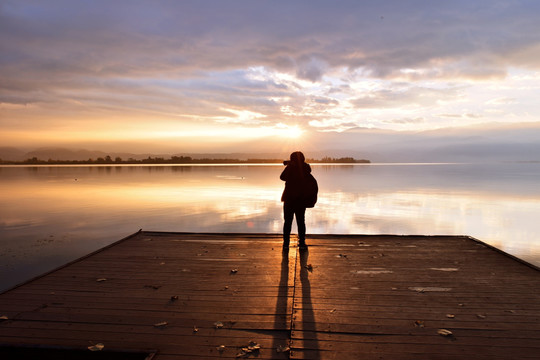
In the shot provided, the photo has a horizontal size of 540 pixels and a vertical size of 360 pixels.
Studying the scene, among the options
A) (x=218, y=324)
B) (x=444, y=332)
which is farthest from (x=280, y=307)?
(x=444, y=332)

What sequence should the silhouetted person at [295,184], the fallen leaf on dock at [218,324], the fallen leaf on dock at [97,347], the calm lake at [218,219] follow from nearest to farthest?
the fallen leaf on dock at [97,347] → the fallen leaf on dock at [218,324] → the silhouetted person at [295,184] → the calm lake at [218,219]

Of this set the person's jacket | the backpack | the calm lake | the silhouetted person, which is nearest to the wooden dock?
the silhouetted person

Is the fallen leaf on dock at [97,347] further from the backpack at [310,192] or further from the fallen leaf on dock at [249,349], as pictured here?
the backpack at [310,192]

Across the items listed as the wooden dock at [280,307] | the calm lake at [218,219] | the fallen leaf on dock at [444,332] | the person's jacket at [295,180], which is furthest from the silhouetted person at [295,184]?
the calm lake at [218,219]

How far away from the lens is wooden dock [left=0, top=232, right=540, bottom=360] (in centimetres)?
445

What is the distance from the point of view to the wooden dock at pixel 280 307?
4449mm

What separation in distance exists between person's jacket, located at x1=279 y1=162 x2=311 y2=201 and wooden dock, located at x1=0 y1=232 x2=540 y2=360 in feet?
5.34

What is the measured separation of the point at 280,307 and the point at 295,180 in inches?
156

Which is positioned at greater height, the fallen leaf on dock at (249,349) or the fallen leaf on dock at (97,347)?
the fallen leaf on dock at (249,349)

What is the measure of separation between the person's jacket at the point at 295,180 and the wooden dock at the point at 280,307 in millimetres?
1626

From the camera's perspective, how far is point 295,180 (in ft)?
28.9

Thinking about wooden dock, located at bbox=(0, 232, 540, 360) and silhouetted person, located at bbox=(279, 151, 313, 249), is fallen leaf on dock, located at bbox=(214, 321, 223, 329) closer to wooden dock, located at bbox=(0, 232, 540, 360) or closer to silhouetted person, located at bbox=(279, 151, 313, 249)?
wooden dock, located at bbox=(0, 232, 540, 360)

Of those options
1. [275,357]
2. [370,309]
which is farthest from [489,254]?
[275,357]

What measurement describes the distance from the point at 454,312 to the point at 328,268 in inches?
109
